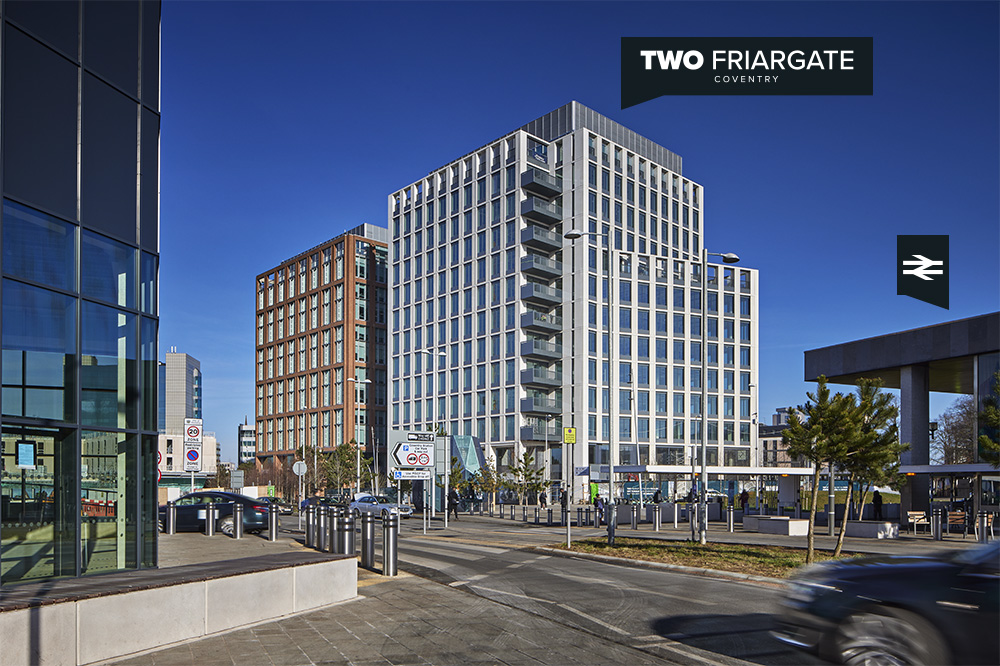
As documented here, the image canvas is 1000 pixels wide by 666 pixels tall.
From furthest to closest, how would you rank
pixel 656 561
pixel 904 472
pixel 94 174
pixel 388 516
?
pixel 904 472
pixel 656 561
pixel 388 516
pixel 94 174

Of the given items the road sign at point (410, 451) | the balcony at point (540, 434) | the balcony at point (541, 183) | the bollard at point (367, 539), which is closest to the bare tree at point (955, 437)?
the balcony at point (540, 434)

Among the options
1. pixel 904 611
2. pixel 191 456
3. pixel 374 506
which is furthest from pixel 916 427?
pixel 904 611

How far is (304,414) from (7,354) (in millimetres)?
104863

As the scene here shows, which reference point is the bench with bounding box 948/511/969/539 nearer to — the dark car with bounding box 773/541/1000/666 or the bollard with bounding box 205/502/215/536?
the dark car with bounding box 773/541/1000/666

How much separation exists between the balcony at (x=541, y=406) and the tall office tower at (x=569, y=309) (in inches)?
4.7

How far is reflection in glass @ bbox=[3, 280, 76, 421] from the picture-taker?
12727 millimetres

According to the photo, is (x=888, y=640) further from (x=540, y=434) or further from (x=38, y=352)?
(x=540, y=434)

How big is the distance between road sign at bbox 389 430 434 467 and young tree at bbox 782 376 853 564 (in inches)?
470

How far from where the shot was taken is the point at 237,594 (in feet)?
35.5

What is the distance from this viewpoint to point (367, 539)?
17188 mm

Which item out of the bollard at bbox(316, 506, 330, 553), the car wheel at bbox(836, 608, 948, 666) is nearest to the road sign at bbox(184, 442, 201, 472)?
the bollard at bbox(316, 506, 330, 553)

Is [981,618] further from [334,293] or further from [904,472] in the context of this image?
[334,293]

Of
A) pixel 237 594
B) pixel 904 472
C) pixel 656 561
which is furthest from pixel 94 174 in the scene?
pixel 904 472

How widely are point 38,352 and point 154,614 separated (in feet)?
18.8
